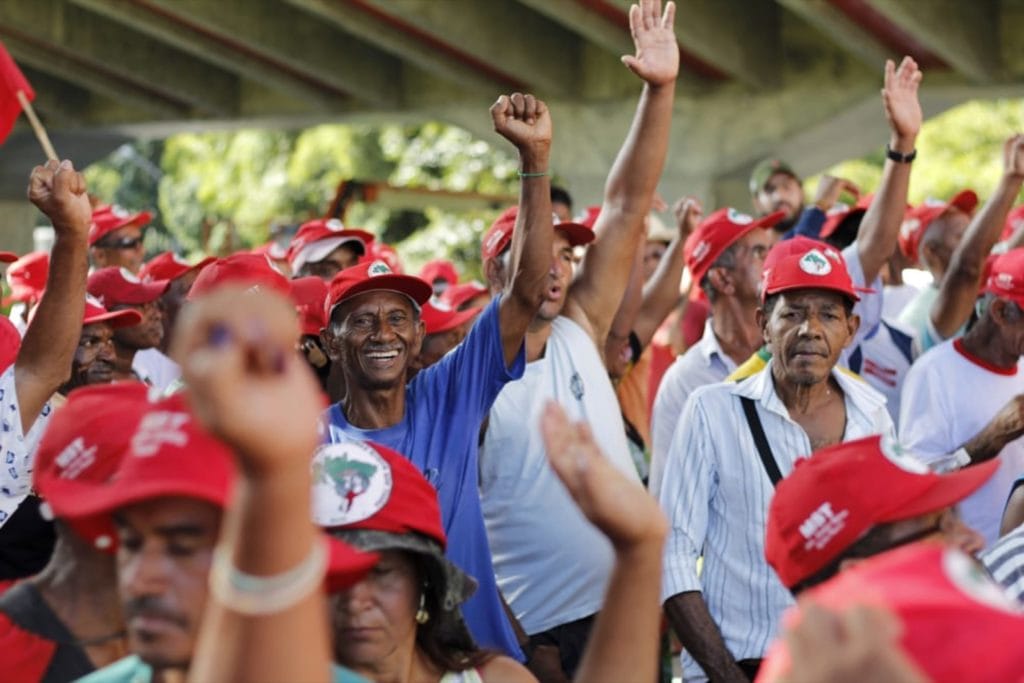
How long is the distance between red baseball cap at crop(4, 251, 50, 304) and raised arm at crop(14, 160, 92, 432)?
2344mm

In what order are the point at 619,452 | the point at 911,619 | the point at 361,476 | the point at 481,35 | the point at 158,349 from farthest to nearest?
the point at 481,35 → the point at 158,349 → the point at 619,452 → the point at 361,476 → the point at 911,619

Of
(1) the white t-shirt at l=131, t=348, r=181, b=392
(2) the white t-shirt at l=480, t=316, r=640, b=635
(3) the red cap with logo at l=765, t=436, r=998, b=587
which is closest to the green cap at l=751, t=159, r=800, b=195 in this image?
(1) the white t-shirt at l=131, t=348, r=181, b=392

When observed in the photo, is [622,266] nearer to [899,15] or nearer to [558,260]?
[558,260]

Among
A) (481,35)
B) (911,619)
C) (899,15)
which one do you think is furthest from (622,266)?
(481,35)

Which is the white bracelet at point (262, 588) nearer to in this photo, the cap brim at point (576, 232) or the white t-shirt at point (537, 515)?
the white t-shirt at point (537, 515)

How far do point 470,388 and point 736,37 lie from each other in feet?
33.4

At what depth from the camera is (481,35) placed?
51.6 ft

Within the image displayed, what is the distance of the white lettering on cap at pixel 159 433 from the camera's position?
275 centimetres

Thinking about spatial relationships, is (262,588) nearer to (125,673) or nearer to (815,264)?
(125,673)

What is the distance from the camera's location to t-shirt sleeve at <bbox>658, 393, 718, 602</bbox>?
516 cm

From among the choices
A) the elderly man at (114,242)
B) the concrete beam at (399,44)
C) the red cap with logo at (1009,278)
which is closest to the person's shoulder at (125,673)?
the red cap with logo at (1009,278)

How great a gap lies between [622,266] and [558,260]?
228 mm

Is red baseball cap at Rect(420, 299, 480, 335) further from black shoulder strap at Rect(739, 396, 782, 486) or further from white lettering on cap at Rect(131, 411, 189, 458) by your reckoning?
white lettering on cap at Rect(131, 411, 189, 458)

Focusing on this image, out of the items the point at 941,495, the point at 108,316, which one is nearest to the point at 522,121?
the point at 108,316
